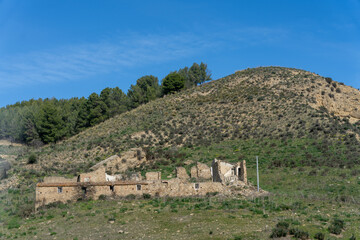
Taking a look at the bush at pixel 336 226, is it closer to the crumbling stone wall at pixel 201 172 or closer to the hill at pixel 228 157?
the hill at pixel 228 157

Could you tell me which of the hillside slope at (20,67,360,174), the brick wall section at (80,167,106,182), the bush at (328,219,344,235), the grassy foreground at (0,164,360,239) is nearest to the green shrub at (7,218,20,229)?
the grassy foreground at (0,164,360,239)

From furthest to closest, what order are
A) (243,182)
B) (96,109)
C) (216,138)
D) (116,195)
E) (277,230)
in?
(96,109)
(216,138)
(243,182)
(116,195)
(277,230)

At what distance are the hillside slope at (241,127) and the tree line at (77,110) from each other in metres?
4.89

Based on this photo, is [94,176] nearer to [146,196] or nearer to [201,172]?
[146,196]

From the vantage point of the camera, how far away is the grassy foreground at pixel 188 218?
904 inches

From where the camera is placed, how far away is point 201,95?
7888 cm

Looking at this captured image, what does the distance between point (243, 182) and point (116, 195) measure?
402 inches

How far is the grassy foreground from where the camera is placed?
2295 centimetres

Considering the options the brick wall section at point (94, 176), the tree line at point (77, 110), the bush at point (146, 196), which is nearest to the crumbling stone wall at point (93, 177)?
the brick wall section at point (94, 176)

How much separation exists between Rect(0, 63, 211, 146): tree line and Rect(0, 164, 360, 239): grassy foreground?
118 feet

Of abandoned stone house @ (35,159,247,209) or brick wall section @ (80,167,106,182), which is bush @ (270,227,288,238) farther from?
brick wall section @ (80,167,106,182)

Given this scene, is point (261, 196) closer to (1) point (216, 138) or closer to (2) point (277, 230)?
(2) point (277, 230)

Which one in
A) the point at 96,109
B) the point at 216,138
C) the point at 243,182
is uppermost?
the point at 96,109

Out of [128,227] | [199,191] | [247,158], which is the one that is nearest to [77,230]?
[128,227]
